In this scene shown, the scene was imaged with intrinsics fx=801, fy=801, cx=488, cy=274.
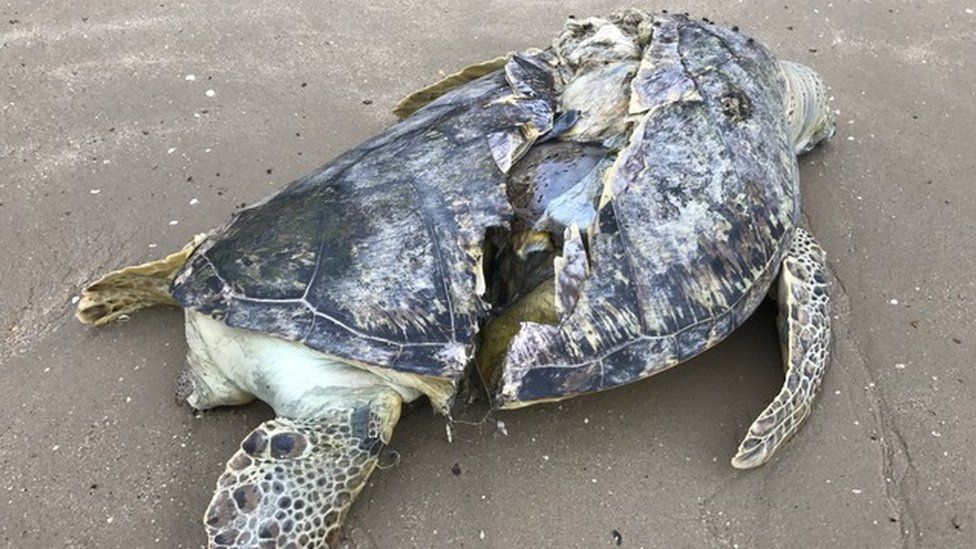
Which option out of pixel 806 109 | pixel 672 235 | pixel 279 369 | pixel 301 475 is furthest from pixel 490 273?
pixel 806 109

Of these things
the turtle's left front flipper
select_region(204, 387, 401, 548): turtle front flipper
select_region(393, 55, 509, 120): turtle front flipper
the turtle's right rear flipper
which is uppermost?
select_region(393, 55, 509, 120): turtle front flipper

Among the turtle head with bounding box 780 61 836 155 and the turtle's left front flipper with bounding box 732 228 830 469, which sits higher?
the turtle head with bounding box 780 61 836 155

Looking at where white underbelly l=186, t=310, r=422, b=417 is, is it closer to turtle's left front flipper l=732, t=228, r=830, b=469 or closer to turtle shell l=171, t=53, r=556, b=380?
turtle shell l=171, t=53, r=556, b=380

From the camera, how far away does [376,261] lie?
98.7 inches

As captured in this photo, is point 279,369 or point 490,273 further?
point 490,273

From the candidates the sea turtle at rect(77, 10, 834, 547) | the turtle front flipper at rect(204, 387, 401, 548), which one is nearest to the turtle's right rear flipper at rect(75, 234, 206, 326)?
the sea turtle at rect(77, 10, 834, 547)

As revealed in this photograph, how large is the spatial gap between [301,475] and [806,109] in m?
2.73

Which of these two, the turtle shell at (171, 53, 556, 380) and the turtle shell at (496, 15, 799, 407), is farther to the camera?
the turtle shell at (496, 15, 799, 407)

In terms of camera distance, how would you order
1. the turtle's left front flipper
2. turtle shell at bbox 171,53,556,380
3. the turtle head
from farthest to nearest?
the turtle head → the turtle's left front flipper → turtle shell at bbox 171,53,556,380

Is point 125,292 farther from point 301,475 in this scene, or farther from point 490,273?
point 490,273

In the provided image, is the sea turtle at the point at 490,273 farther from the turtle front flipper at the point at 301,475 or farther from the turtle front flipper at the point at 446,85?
the turtle front flipper at the point at 446,85

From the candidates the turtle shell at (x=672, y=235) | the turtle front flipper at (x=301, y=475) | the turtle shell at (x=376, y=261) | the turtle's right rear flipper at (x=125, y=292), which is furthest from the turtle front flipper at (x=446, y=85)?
the turtle front flipper at (x=301, y=475)

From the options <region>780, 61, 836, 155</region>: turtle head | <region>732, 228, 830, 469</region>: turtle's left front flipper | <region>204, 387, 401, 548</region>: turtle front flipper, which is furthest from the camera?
<region>780, 61, 836, 155</region>: turtle head

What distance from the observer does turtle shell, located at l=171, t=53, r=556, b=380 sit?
246 cm
